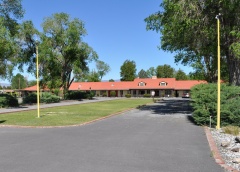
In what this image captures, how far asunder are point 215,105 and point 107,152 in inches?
342

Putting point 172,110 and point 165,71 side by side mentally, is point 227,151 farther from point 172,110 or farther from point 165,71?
point 165,71

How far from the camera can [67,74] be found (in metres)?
57.3

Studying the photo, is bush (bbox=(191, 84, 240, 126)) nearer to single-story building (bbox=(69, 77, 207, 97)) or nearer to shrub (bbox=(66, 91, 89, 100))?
shrub (bbox=(66, 91, 89, 100))

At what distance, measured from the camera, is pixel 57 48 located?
5484 centimetres

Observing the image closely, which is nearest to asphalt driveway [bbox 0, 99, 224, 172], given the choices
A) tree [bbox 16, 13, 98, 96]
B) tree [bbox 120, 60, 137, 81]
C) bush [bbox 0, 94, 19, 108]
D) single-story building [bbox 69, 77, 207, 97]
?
bush [bbox 0, 94, 19, 108]

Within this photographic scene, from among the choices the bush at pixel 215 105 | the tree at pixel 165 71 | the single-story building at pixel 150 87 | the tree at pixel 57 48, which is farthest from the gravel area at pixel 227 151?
the tree at pixel 165 71

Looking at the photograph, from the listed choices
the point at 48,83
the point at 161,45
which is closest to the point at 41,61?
the point at 48,83

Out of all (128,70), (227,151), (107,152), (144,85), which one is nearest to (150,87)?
(144,85)

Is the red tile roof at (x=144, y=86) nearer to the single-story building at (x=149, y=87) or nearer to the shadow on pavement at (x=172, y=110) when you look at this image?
the single-story building at (x=149, y=87)

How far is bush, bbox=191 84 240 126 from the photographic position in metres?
15.3

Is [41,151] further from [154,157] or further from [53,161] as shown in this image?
[154,157]

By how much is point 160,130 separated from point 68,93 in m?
45.5

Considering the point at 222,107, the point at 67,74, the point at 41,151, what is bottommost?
the point at 41,151

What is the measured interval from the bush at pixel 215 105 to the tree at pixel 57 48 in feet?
126
